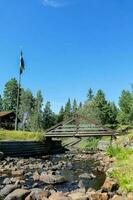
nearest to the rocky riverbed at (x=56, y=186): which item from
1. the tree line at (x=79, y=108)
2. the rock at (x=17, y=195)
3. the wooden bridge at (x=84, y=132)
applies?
the rock at (x=17, y=195)

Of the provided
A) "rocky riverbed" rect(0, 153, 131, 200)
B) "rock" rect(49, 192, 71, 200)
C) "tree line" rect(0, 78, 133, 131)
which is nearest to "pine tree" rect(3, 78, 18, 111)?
"tree line" rect(0, 78, 133, 131)

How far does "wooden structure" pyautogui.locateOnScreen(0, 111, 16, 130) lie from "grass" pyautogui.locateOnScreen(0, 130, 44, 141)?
22.4 m

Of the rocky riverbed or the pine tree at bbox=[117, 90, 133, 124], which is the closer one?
the rocky riverbed

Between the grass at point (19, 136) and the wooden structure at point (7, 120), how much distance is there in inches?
884

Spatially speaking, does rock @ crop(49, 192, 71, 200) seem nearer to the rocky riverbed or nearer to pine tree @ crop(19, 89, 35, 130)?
the rocky riverbed

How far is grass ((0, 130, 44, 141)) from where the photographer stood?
137ft

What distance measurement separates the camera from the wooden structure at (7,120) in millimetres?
67750

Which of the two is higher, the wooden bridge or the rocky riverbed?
the wooden bridge

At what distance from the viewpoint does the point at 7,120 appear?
69688 mm

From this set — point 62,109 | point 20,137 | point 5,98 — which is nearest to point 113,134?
point 20,137

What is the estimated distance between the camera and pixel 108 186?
1528cm

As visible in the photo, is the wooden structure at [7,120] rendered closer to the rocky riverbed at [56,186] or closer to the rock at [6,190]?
the rocky riverbed at [56,186]

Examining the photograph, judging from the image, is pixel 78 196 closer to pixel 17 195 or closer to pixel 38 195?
pixel 38 195

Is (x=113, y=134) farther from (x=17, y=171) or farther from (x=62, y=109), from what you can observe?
(x=62, y=109)
